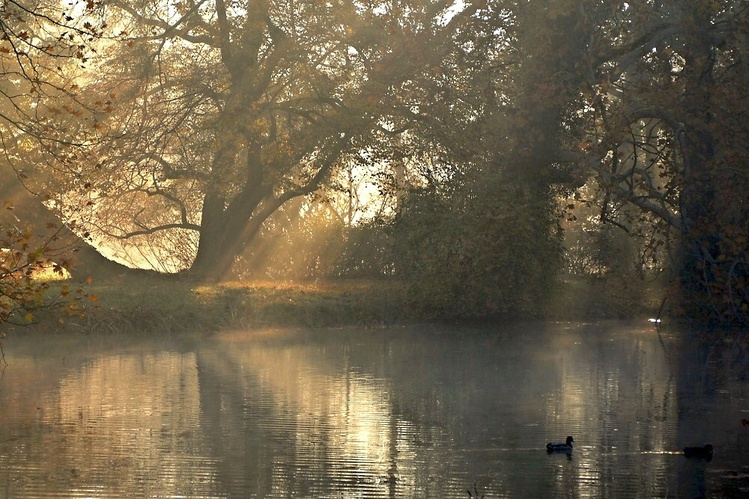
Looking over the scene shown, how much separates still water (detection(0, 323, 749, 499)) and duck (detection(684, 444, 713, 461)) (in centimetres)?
12

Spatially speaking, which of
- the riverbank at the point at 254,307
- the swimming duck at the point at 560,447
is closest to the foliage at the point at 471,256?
the riverbank at the point at 254,307

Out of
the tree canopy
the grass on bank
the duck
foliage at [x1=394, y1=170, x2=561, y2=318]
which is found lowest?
the duck

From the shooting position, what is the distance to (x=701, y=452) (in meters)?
10.0

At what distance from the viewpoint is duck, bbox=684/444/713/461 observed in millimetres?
9992

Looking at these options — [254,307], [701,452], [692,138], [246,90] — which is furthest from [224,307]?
[701,452]

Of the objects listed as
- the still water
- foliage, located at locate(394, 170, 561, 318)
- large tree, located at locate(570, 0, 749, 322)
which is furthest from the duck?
foliage, located at locate(394, 170, 561, 318)

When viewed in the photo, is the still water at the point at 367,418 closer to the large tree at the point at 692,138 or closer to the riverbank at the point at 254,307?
the riverbank at the point at 254,307

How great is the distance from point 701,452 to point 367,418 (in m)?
3.60

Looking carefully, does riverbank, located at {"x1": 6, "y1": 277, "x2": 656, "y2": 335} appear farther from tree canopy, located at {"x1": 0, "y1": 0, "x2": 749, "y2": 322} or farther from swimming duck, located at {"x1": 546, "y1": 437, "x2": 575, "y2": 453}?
swimming duck, located at {"x1": 546, "y1": 437, "x2": 575, "y2": 453}

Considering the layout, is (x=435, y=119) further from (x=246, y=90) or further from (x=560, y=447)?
(x=560, y=447)

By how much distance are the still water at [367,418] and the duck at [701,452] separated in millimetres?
116

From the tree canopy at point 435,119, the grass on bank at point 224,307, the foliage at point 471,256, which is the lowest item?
the grass on bank at point 224,307

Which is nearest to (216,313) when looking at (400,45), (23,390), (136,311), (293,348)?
(136,311)

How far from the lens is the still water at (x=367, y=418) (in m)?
9.13
